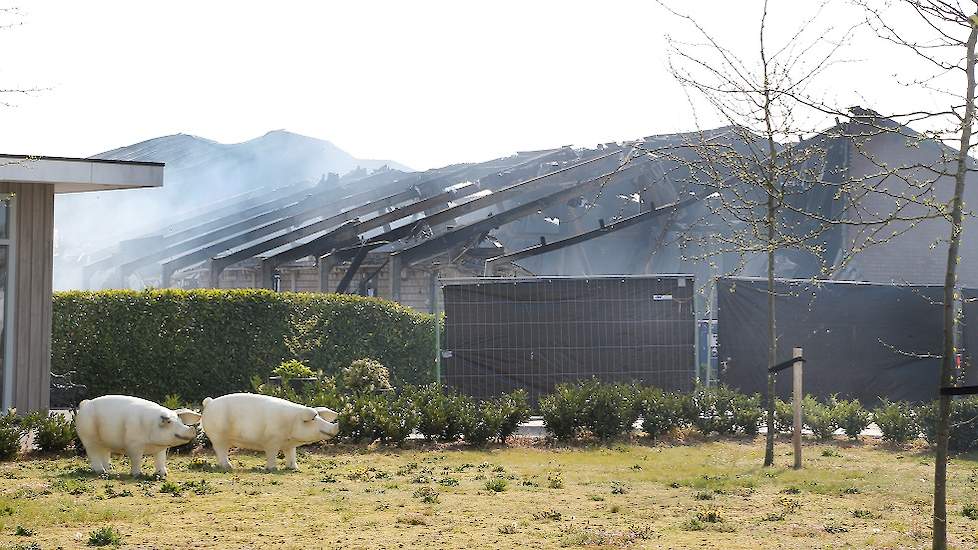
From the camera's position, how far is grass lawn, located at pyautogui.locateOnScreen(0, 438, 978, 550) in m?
8.97

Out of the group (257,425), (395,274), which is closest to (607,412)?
(257,425)

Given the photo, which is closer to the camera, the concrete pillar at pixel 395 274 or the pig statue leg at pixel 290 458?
the pig statue leg at pixel 290 458

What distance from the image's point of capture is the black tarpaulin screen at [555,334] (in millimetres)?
18969

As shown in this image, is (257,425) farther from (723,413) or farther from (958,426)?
(958,426)

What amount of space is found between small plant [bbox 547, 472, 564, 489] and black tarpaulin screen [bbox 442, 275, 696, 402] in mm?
5900

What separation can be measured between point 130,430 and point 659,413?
7.36 metres

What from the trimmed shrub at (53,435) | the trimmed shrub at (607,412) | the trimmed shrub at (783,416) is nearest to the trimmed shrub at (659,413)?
the trimmed shrub at (607,412)

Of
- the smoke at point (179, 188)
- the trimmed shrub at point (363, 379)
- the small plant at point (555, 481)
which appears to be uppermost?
the smoke at point (179, 188)

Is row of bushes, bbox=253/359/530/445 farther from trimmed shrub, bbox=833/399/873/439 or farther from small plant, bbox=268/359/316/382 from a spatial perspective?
trimmed shrub, bbox=833/399/873/439

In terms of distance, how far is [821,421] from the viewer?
17188 mm

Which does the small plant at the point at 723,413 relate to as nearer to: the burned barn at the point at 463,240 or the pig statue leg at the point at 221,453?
the pig statue leg at the point at 221,453

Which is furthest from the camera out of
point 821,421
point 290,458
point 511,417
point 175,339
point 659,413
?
point 175,339

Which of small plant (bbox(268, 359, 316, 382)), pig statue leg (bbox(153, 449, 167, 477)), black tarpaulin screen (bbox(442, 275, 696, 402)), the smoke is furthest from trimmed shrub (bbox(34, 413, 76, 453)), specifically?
the smoke

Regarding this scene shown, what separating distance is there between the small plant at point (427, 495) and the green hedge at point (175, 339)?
9174mm
